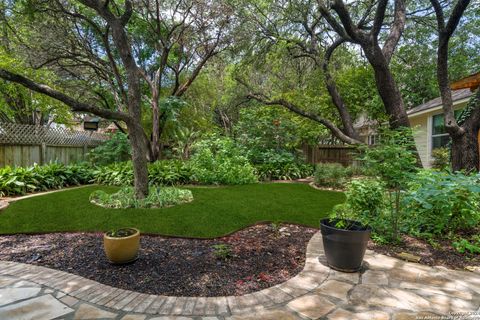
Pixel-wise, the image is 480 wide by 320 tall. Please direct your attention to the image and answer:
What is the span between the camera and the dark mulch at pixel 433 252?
9.32ft

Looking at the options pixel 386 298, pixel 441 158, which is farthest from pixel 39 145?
pixel 441 158

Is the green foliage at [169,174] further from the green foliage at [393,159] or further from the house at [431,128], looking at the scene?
the house at [431,128]

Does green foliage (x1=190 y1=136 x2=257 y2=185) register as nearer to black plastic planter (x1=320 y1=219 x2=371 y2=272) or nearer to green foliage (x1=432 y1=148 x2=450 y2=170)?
black plastic planter (x1=320 y1=219 x2=371 y2=272)

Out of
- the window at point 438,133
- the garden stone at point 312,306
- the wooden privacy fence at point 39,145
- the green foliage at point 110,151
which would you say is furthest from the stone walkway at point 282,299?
the window at point 438,133

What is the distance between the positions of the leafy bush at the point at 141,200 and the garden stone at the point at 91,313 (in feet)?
9.27

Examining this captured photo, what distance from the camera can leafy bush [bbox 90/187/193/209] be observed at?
4.76 m

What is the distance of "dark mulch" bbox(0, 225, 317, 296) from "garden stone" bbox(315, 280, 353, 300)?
33 cm

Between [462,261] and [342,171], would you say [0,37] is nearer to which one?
[342,171]

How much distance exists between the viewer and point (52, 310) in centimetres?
194

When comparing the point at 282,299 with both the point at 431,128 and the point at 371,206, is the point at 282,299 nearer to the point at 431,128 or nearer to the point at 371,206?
the point at 371,206

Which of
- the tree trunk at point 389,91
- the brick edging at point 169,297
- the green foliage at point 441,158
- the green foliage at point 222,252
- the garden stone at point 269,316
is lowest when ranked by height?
the garden stone at point 269,316

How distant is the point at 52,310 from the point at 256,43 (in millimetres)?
8595

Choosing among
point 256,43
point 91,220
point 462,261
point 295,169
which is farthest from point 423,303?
point 256,43

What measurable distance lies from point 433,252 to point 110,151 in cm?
957
